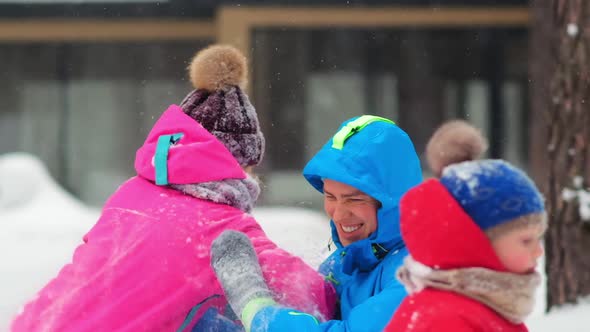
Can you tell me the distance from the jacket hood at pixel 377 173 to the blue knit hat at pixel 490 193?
0.54 meters

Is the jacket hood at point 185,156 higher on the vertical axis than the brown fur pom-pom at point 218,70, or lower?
lower

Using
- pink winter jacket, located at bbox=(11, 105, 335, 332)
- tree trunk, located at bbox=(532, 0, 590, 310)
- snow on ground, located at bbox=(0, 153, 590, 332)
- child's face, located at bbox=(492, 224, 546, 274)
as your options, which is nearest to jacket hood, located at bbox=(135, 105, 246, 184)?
pink winter jacket, located at bbox=(11, 105, 335, 332)

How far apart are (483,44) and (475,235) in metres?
11.5

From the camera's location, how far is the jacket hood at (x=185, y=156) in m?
2.23

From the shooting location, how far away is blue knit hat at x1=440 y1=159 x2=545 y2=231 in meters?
1.61

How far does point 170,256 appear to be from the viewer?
211 cm

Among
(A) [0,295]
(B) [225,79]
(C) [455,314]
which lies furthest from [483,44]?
(C) [455,314]

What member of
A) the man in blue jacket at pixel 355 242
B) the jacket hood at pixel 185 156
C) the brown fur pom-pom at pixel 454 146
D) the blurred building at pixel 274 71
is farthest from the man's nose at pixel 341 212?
the blurred building at pixel 274 71

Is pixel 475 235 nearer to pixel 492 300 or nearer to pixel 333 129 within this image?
pixel 492 300

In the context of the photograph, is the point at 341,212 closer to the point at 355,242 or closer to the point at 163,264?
the point at 355,242

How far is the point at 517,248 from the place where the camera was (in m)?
1.64

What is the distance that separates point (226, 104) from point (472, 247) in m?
1.02

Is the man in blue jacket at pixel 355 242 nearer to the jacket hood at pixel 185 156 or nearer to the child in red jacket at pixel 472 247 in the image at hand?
the jacket hood at pixel 185 156

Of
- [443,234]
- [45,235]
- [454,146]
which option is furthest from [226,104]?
[45,235]
